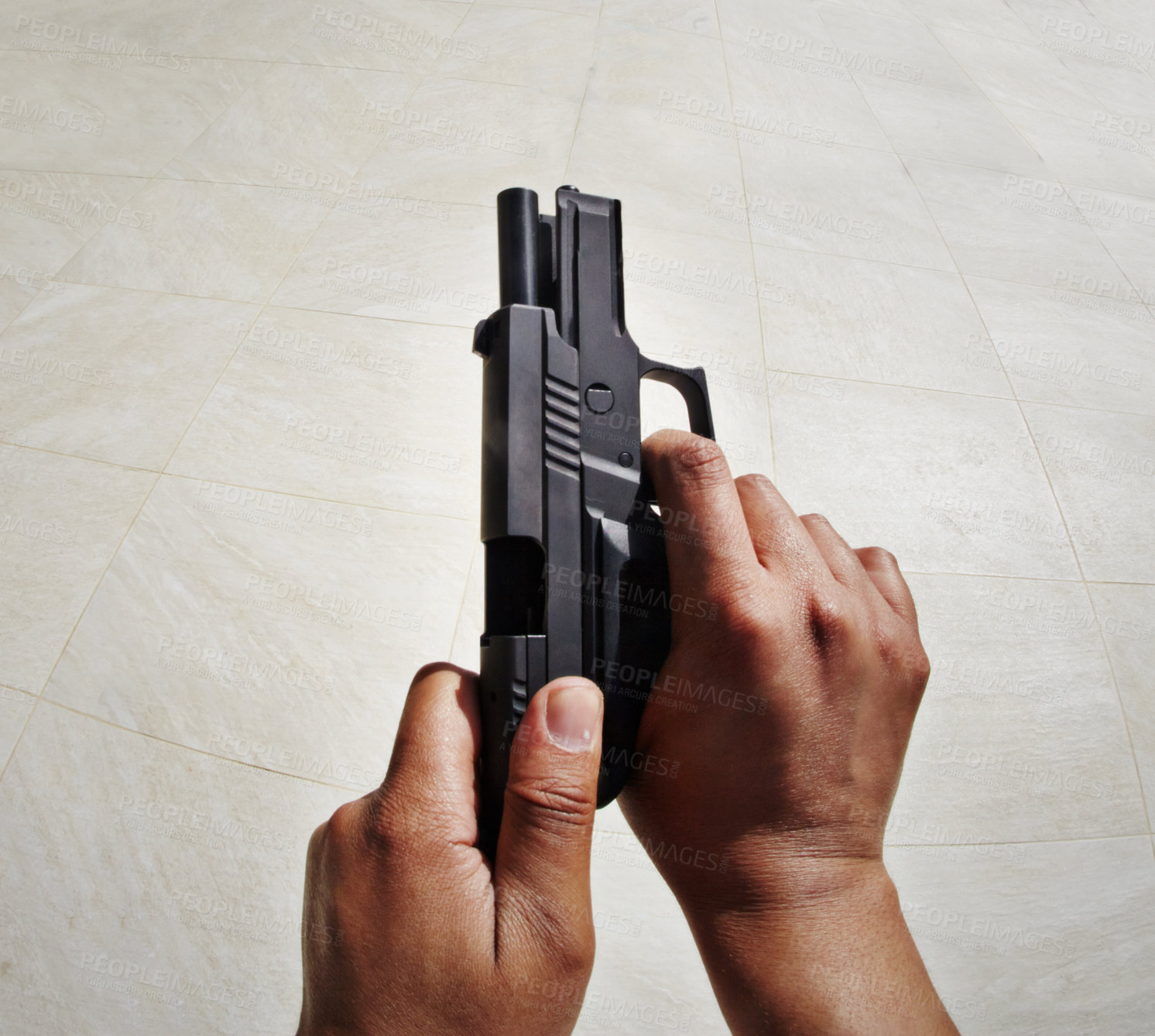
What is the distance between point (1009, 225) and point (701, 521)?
6.52 m

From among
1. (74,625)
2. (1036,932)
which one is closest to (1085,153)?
(1036,932)

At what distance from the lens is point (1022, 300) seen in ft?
18.4

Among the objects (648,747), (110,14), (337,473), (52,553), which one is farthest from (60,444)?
(110,14)

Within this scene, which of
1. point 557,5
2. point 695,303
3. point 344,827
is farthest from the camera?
point 557,5

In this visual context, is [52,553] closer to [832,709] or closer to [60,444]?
[60,444]

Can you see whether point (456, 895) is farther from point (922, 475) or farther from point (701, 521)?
point (922, 475)

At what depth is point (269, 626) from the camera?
352cm

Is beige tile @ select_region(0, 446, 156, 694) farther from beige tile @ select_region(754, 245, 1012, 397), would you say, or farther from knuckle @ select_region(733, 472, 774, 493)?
beige tile @ select_region(754, 245, 1012, 397)

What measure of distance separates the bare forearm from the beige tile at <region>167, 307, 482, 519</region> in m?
2.73

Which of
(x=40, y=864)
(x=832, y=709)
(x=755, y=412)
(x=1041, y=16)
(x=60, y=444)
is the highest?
(x=1041, y=16)

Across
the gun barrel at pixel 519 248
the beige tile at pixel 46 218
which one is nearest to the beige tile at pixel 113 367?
the beige tile at pixel 46 218

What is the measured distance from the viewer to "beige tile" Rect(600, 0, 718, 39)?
7.94 meters

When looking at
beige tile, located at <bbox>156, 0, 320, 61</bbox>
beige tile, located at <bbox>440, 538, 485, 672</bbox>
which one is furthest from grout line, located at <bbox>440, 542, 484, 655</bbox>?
beige tile, located at <bbox>156, 0, 320, 61</bbox>

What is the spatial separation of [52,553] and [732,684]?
149 inches
